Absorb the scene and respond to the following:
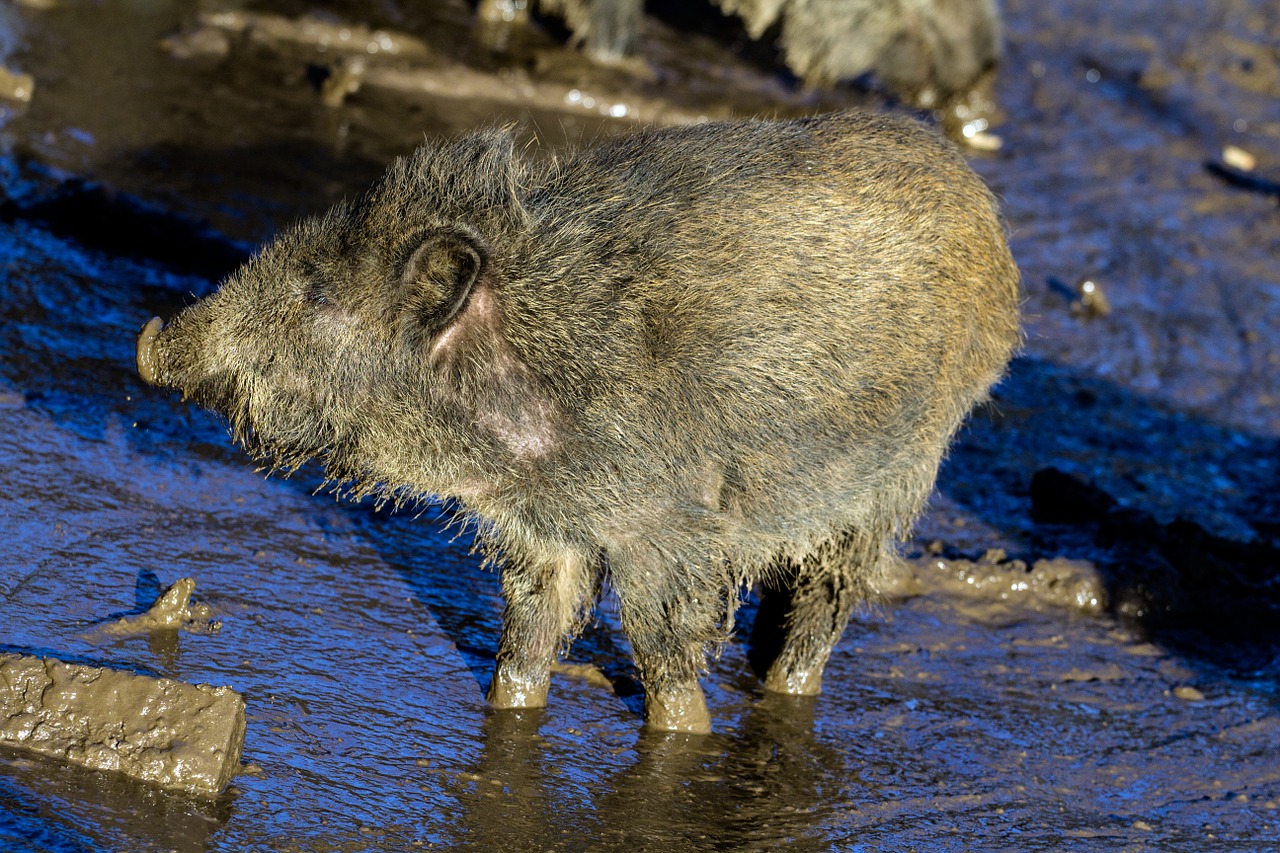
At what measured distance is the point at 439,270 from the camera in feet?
14.1

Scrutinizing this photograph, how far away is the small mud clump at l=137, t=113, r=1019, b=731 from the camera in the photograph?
4254mm

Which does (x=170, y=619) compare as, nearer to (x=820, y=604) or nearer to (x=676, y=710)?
(x=676, y=710)

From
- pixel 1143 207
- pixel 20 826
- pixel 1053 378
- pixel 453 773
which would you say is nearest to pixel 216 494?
pixel 453 773

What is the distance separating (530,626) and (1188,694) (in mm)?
2579

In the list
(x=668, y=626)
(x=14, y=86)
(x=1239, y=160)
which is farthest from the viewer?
(x=1239, y=160)

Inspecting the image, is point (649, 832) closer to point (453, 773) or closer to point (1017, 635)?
point (453, 773)

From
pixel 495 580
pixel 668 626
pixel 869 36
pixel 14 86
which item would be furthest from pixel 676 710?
pixel 869 36

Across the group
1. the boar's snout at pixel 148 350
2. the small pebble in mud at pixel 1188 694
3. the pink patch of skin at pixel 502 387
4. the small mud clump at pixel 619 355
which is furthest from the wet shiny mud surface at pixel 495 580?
the pink patch of skin at pixel 502 387

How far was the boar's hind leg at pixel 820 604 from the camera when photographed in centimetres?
498

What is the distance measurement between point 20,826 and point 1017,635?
3684mm

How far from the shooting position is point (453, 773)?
13.5 ft

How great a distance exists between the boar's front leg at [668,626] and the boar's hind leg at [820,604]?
445 mm

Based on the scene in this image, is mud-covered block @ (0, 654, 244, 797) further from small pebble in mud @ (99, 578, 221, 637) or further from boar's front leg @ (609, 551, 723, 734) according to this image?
boar's front leg @ (609, 551, 723, 734)

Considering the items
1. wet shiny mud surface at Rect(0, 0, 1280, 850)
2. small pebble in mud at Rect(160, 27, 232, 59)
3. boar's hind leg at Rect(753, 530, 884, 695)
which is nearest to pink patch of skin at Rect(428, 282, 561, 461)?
wet shiny mud surface at Rect(0, 0, 1280, 850)
